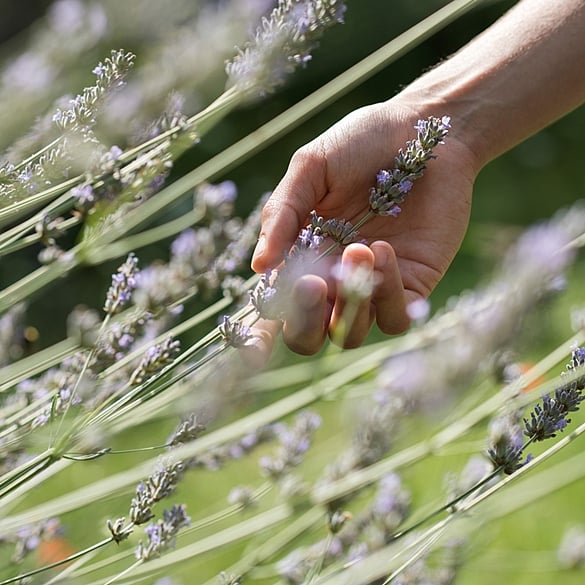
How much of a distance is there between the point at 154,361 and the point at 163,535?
15cm

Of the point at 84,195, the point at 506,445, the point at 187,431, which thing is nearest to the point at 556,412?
the point at 506,445

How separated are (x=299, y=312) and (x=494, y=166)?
326 cm

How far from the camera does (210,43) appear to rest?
2.13 feet

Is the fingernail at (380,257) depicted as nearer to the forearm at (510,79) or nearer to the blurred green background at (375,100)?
the forearm at (510,79)

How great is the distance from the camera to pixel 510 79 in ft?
3.75

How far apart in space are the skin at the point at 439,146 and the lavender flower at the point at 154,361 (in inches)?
5.5

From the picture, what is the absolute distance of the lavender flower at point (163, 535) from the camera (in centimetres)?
73

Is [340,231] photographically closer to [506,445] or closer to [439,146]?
[506,445]

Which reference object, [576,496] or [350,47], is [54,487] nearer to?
[576,496]

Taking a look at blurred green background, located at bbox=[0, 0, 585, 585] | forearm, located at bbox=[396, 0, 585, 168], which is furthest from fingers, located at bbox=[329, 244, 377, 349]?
blurred green background, located at bbox=[0, 0, 585, 585]

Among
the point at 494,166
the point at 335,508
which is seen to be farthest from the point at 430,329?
the point at 494,166

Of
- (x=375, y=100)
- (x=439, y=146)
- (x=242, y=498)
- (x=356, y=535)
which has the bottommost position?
(x=356, y=535)

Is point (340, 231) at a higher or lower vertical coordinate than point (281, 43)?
lower

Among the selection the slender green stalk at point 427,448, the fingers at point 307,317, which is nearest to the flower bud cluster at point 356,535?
the slender green stalk at point 427,448
